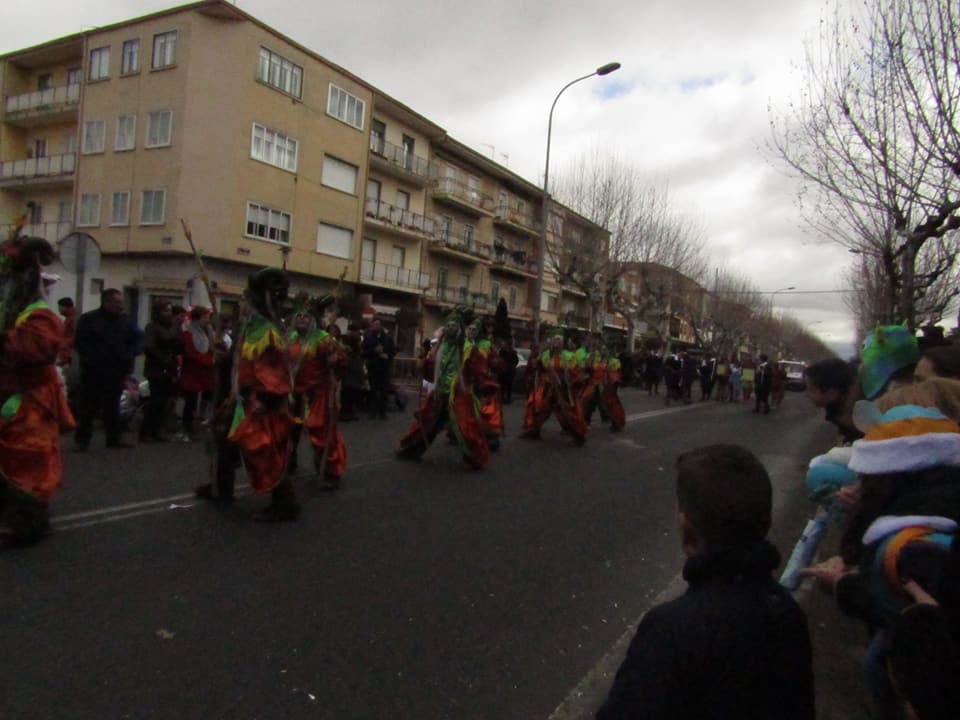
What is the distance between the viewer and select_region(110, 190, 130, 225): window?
2839 cm

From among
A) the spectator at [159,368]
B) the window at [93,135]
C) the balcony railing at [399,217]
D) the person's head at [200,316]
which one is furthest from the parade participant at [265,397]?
the balcony railing at [399,217]

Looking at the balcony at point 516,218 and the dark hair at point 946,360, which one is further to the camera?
the balcony at point 516,218

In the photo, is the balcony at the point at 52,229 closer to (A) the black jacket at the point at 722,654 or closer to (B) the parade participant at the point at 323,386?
(B) the parade participant at the point at 323,386

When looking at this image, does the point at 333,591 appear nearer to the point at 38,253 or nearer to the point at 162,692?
the point at 162,692

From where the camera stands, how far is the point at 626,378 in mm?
32719

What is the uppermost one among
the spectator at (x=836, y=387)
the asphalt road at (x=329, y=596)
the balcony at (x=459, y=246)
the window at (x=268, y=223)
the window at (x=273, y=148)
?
the window at (x=273, y=148)

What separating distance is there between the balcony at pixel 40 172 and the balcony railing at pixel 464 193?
56.7 feet

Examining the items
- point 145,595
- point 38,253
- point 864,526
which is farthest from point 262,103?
point 864,526

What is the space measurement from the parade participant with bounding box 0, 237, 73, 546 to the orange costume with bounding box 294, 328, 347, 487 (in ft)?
8.05

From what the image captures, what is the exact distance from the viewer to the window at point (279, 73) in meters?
27.9

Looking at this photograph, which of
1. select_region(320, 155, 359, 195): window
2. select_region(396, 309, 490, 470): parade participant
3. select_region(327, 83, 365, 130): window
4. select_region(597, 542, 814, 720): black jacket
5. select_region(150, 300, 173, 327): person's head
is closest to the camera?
select_region(597, 542, 814, 720): black jacket

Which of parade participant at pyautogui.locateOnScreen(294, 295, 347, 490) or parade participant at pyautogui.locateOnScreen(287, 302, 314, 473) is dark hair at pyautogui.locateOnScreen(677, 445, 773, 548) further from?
parade participant at pyautogui.locateOnScreen(294, 295, 347, 490)

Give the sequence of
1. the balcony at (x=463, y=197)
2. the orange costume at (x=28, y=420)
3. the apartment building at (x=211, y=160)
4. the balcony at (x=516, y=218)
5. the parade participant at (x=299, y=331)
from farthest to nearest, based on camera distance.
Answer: the balcony at (x=516, y=218)
the balcony at (x=463, y=197)
the apartment building at (x=211, y=160)
the parade participant at (x=299, y=331)
the orange costume at (x=28, y=420)

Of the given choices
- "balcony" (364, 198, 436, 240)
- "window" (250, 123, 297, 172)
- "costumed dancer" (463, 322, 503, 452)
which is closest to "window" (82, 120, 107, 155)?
"window" (250, 123, 297, 172)
